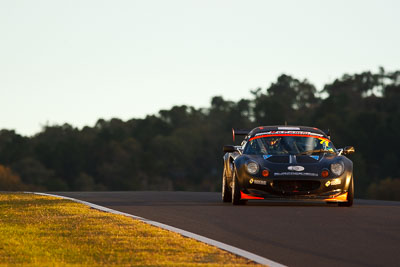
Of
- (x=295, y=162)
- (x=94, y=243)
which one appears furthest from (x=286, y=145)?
(x=94, y=243)

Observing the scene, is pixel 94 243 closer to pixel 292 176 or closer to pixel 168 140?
pixel 292 176

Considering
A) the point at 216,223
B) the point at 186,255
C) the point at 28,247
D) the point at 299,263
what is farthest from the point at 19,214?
the point at 299,263

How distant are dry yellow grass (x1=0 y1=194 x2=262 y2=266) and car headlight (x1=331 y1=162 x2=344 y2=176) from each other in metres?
4.11

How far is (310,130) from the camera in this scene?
18.2m

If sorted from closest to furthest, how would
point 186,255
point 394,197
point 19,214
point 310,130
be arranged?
point 186,255 → point 19,214 → point 310,130 → point 394,197

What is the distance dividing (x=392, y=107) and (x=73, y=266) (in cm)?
11607

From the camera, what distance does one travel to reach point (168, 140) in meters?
152

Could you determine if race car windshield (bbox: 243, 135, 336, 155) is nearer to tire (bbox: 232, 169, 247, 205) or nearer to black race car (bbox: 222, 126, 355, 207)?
black race car (bbox: 222, 126, 355, 207)

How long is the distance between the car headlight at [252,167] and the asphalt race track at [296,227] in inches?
24.3

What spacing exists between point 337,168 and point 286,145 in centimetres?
140

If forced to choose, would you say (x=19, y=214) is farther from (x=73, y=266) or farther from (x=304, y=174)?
(x=73, y=266)

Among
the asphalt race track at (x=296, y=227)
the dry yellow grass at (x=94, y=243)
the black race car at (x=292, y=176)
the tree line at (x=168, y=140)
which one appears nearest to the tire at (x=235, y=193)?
the black race car at (x=292, y=176)

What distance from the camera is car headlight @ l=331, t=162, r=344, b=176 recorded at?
54.5 ft

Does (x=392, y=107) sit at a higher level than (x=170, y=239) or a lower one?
higher
